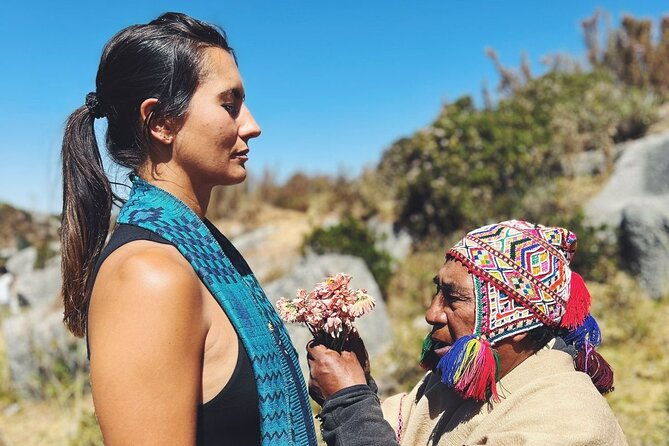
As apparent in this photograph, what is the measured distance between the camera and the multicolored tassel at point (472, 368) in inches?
68.2

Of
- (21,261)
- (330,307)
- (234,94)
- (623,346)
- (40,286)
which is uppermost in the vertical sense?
(21,261)

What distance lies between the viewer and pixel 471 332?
1.83 m

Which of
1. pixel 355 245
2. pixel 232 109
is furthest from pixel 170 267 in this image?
pixel 355 245

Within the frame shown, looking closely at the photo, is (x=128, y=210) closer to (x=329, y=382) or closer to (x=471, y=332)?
(x=329, y=382)

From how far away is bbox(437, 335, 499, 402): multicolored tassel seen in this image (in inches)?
68.2

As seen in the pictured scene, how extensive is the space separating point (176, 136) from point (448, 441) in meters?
1.27

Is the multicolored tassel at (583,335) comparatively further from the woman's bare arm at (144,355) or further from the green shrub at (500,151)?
the green shrub at (500,151)

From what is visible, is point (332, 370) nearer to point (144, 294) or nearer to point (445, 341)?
point (445, 341)

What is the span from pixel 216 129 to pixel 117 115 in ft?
0.90

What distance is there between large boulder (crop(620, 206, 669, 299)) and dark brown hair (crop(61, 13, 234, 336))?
Result: 700cm

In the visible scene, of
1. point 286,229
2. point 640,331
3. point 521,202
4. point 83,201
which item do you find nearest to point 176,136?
point 83,201

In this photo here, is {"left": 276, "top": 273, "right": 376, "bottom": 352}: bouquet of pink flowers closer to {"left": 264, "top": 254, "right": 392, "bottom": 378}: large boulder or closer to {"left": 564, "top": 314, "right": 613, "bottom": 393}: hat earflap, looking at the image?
{"left": 564, "top": 314, "right": 613, "bottom": 393}: hat earflap

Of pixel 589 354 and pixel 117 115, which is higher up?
pixel 117 115

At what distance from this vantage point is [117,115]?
5.01ft
